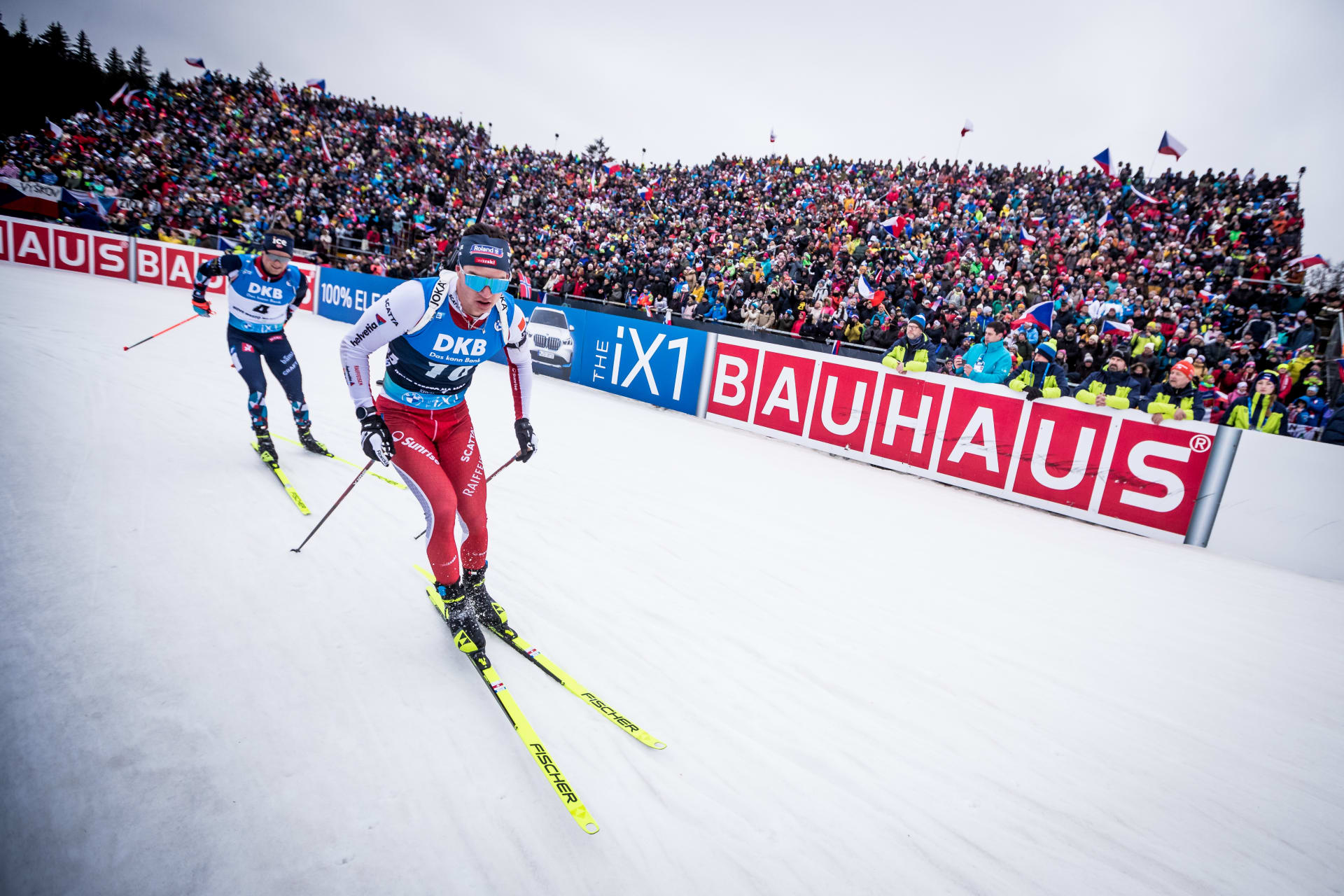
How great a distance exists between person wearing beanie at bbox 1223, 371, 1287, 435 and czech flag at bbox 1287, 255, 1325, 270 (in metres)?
7.17

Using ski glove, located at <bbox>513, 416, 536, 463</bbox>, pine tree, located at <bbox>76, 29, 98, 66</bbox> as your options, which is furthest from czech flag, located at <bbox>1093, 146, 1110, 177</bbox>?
pine tree, located at <bbox>76, 29, 98, 66</bbox>

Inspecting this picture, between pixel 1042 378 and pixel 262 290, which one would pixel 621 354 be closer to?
pixel 262 290

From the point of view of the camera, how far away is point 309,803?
2.14 meters

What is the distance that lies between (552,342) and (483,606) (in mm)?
10319

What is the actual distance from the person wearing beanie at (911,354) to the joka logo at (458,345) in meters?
6.24

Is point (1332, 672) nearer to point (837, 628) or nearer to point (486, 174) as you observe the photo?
point (837, 628)

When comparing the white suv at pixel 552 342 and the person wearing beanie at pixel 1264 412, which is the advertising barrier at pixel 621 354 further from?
the person wearing beanie at pixel 1264 412

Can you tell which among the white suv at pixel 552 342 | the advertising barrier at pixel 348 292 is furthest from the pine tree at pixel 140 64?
the white suv at pixel 552 342

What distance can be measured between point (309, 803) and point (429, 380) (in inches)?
78.5

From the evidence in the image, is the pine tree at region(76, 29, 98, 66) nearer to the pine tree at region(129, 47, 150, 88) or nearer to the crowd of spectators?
the pine tree at region(129, 47, 150, 88)

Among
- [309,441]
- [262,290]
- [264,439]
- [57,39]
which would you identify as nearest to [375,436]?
[264,439]

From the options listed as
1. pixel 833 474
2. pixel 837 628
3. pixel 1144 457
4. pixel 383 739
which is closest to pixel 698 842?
pixel 383 739

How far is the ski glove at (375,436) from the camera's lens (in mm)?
3000

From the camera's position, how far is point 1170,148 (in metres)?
16.9
